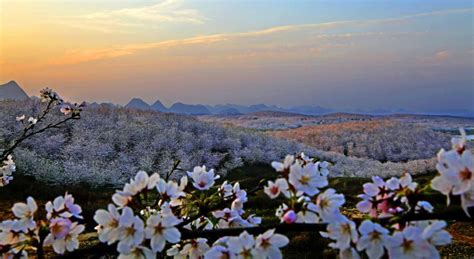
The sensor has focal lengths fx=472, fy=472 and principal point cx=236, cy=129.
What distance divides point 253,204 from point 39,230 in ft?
46.1

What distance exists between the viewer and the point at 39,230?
1.76m

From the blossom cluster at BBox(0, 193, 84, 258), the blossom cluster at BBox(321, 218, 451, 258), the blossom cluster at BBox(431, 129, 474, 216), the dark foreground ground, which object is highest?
the blossom cluster at BBox(431, 129, 474, 216)

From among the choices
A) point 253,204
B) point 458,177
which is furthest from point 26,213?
point 253,204

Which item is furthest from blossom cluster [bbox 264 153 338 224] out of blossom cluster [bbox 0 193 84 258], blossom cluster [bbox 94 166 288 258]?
blossom cluster [bbox 0 193 84 258]

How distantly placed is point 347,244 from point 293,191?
27 cm

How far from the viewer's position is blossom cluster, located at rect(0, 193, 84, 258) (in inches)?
68.8

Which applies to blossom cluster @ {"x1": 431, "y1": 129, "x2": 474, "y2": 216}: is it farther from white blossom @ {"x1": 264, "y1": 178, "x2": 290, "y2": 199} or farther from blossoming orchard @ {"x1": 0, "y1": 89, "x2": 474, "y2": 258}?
white blossom @ {"x1": 264, "y1": 178, "x2": 290, "y2": 199}

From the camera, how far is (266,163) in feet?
96.4

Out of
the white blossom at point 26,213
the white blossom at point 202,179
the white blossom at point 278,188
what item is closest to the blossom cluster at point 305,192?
the white blossom at point 278,188

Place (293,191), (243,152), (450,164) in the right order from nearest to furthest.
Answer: (450,164), (293,191), (243,152)

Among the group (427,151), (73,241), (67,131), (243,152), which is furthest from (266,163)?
(73,241)

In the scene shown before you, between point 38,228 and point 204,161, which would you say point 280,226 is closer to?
point 38,228

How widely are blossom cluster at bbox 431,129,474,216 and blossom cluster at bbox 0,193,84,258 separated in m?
1.28

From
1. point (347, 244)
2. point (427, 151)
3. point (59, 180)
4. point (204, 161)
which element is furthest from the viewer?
point (427, 151)
